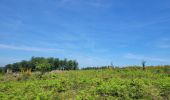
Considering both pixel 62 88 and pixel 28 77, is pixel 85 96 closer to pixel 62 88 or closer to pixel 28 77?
pixel 62 88

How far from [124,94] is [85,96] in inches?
61.0

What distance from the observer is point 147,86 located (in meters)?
11.8

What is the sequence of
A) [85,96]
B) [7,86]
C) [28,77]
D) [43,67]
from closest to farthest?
[85,96] → [7,86] → [28,77] → [43,67]

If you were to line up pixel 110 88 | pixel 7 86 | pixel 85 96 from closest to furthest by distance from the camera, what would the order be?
pixel 85 96 → pixel 110 88 → pixel 7 86

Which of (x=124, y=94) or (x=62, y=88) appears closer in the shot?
(x=124, y=94)

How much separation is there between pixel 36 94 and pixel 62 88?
5.06 feet

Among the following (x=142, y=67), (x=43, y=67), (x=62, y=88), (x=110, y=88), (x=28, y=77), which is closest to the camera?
A: (x=110, y=88)

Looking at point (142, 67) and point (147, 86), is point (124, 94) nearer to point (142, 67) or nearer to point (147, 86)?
point (147, 86)

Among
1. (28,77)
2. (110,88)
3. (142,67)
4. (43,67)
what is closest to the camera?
(110,88)

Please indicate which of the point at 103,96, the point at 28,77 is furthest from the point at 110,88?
the point at 28,77

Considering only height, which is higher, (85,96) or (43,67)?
(43,67)

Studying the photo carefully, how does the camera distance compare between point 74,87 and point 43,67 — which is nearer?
point 74,87

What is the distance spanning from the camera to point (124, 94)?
1077 centimetres

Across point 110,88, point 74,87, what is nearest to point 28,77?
point 74,87
